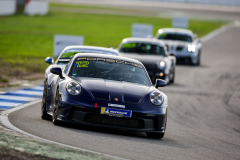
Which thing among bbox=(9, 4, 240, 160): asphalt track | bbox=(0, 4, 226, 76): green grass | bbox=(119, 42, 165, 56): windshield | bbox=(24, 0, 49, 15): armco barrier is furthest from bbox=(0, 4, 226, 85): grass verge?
bbox=(9, 4, 240, 160): asphalt track

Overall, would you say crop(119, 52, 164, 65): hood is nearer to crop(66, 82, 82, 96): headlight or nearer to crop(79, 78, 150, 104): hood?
crop(79, 78, 150, 104): hood

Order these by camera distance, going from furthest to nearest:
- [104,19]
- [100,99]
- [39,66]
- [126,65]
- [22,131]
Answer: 1. [104,19]
2. [39,66]
3. [126,65]
4. [100,99]
5. [22,131]

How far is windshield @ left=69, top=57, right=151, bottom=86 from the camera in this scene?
874cm

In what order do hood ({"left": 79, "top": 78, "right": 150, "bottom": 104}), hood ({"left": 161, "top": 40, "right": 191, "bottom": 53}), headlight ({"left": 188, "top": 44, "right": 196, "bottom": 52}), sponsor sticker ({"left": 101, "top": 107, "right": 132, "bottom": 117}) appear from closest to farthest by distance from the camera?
sponsor sticker ({"left": 101, "top": 107, "right": 132, "bottom": 117}) < hood ({"left": 79, "top": 78, "right": 150, "bottom": 104}) < hood ({"left": 161, "top": 40, "right": 191, "bottom": 53}) < headlight ({"left": 188, "top": 44, "right": 196, "bottom": 52})

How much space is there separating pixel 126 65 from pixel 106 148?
2.62 metres

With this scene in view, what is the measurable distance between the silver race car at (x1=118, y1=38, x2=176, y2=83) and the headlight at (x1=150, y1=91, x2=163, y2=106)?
8480 millimetres

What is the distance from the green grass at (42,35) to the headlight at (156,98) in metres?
9.48

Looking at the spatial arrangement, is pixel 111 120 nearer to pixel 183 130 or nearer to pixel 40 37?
pixel 183 130

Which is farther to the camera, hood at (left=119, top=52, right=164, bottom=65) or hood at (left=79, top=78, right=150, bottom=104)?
hood at (left=119, top=52, right=164, bottom=65)

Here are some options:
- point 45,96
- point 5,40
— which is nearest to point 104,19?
point 5,40

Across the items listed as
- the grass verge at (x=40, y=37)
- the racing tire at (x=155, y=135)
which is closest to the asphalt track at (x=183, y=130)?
the racing tire at (x=155, y=135)

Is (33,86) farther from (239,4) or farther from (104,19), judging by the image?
(239,4)

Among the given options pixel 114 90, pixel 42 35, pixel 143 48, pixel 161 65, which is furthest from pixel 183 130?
pixel 42 35

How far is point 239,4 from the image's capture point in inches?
3469
